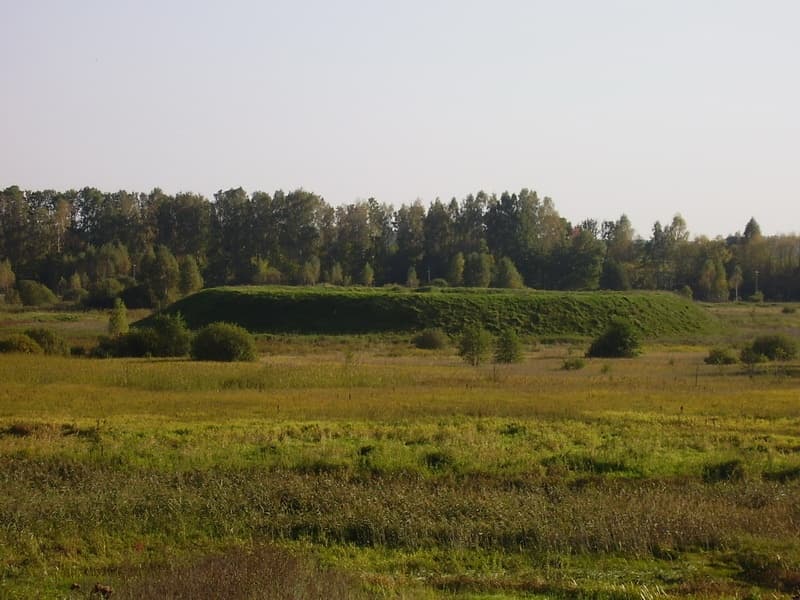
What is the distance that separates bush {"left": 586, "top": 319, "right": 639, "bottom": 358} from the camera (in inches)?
2435

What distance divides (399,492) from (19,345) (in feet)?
125

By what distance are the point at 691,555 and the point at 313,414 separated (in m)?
15.7

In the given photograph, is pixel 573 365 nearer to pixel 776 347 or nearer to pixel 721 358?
pixel 721 358

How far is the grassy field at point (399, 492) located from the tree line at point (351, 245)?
102 metres

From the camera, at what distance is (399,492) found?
16.6m

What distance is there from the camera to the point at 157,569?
39.1ft

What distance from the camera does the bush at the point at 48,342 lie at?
5050cm

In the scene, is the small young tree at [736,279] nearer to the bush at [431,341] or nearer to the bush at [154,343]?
the bush at [431,341]

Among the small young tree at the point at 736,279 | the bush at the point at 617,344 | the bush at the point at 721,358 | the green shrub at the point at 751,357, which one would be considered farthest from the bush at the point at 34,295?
the small young tree at the point at 736,279

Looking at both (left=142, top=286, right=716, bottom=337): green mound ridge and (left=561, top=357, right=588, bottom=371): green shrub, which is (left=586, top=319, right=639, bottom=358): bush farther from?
(left=142, top=286, right=716, bottom=337): green mound ridge

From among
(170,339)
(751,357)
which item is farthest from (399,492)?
(751,357)

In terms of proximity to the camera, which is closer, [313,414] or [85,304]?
[313,414]

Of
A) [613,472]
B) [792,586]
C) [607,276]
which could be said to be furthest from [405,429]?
[607,276]

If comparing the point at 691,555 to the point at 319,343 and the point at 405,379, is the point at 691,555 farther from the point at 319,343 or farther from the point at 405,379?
the point at 319,343
